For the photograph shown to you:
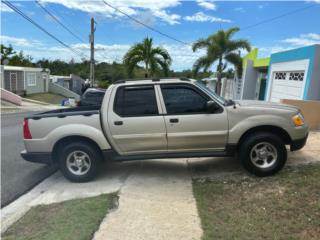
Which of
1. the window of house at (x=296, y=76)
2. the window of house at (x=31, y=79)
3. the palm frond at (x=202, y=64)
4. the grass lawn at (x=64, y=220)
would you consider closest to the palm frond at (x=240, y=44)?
the palm frond at (x=202, y=64)

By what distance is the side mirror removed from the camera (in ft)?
15.8

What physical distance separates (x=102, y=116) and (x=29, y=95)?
3000 cm

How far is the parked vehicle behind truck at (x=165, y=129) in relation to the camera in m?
4.90

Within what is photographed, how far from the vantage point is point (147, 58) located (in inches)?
766

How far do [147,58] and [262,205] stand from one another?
54.7 ft

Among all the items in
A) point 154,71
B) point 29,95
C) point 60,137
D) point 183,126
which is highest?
point 154,71

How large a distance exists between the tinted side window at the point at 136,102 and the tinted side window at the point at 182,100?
0.24 meters

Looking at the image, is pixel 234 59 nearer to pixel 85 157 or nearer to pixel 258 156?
pixel 258 156

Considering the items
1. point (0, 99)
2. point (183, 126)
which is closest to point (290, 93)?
point (183, 126)

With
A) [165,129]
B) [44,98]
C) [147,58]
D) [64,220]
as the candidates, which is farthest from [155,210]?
[44,98]

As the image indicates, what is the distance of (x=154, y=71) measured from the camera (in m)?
19.9

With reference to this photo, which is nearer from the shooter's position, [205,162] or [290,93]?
[205,162]

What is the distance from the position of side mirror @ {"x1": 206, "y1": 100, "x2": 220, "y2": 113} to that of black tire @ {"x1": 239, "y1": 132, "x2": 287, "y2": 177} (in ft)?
2.57

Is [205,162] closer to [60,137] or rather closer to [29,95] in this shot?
[60,137]
